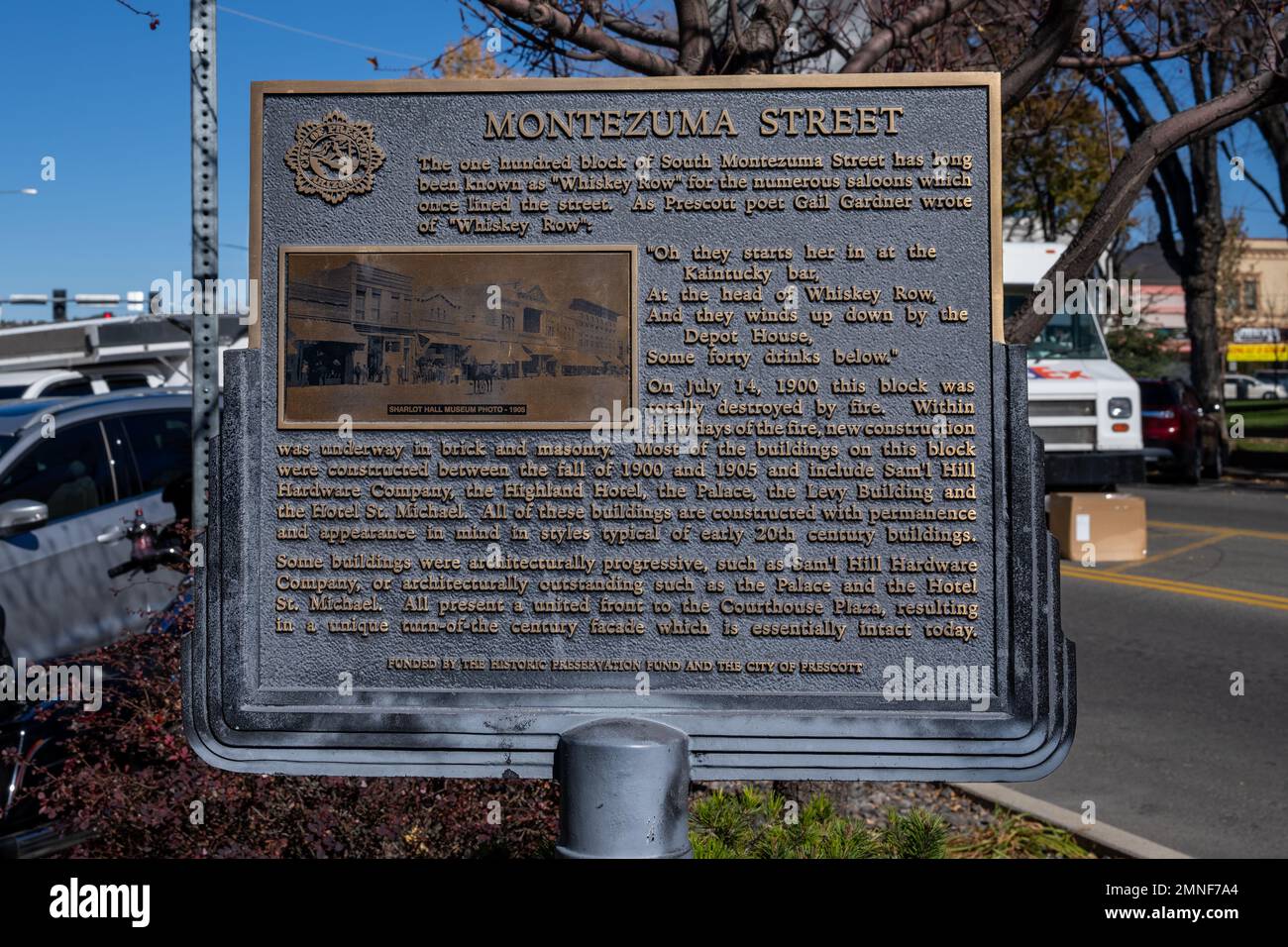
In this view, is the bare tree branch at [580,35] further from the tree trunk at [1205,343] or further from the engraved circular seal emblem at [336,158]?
the tree trunk at [1205,343]

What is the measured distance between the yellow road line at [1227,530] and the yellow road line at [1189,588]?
11.1 ft

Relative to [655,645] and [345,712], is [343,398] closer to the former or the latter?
[345,712]

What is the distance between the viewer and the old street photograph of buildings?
3.76 metres

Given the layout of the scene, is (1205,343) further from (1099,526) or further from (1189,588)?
(1189,588)

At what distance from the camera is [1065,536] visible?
13391 mm

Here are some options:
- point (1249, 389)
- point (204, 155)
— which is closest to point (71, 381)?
point (204, 155)

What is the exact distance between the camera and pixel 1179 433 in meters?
22.6

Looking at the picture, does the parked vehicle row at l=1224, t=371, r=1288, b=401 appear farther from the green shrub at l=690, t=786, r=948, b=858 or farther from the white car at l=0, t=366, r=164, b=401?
the green shrub at l=690, t=786, r=948, b=858

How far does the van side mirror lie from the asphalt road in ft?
19.3

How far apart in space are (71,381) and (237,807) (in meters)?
8.81

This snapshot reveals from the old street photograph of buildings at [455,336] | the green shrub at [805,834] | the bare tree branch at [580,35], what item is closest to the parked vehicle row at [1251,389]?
the bare tree branch at [580,35]

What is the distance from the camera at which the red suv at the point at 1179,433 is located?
22.5 meters

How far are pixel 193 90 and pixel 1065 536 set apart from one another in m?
10.9

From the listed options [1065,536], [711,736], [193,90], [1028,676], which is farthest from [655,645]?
[1065,536]
